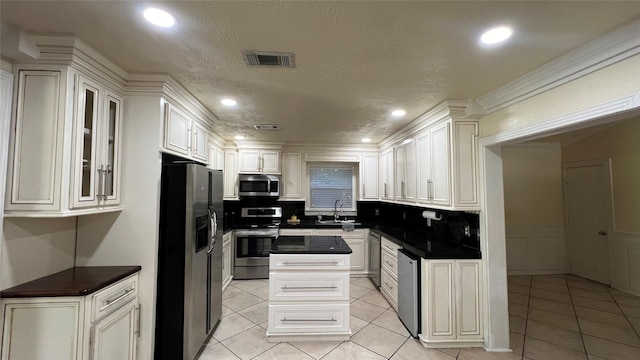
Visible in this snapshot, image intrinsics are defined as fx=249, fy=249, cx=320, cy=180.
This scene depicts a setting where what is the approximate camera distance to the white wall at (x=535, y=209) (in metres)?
4.70

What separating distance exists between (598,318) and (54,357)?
5282mm

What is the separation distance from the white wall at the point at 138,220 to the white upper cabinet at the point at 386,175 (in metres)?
3.36

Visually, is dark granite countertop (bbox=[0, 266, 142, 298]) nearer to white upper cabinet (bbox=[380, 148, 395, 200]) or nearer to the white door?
white upper cabinet (bbox=[380, 148, 395, 200])

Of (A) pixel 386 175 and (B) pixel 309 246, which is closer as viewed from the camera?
(B) pixel 309 246

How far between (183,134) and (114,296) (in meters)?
1.47

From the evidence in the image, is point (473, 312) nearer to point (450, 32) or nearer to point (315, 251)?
point (315, 251)

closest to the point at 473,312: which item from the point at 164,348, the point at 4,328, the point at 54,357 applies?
the point at 164,348

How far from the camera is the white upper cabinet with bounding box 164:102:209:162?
2.22 metres

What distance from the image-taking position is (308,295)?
2508 millimetres

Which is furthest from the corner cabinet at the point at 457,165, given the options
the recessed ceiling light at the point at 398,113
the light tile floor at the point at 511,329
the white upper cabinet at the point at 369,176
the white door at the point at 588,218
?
the white door at the point at 588,218

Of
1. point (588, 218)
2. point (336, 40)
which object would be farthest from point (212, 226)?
point (588, 218)

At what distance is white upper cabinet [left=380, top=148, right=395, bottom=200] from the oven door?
2088 mm

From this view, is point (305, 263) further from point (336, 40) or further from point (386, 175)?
point (386, 175)

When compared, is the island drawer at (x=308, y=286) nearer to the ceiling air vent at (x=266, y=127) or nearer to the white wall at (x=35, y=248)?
the white wall at (x=35, y=248)
